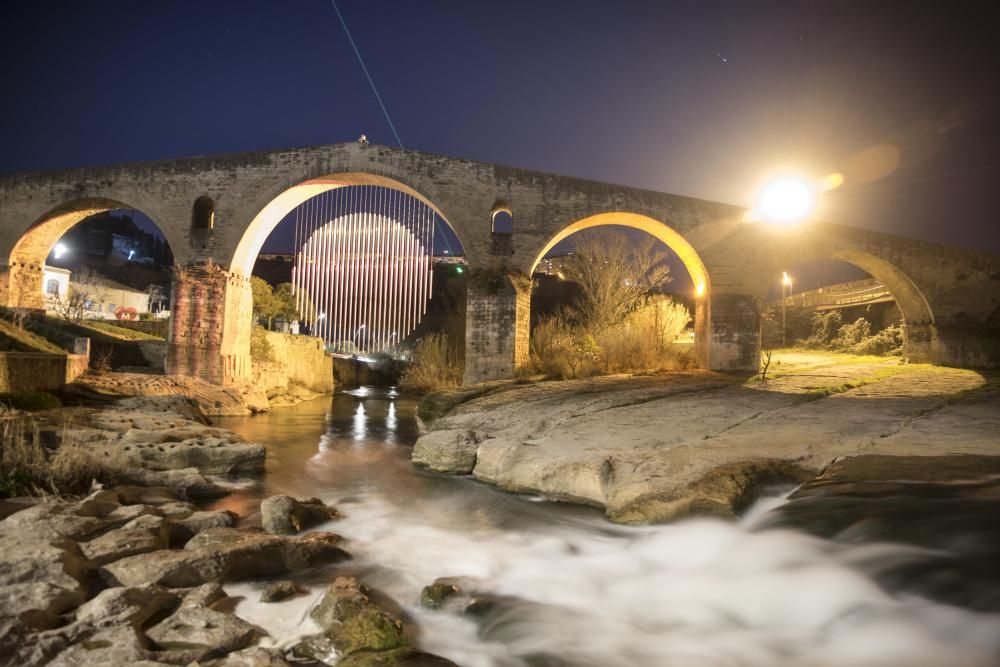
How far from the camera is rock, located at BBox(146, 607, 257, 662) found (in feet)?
9.65

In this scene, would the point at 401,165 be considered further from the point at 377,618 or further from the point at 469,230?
the point at 377,618

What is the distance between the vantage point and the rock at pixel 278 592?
3754 millimetres

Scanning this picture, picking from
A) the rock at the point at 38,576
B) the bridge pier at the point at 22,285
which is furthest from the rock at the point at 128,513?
the bridge pier at the point at 22,285

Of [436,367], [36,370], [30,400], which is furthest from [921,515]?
[436,367]

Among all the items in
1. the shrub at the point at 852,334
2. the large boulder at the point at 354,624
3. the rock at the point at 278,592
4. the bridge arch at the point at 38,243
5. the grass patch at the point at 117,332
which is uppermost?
the bridge arch at the point at 38,243

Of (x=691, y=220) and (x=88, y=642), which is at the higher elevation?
(x=691, y=220)

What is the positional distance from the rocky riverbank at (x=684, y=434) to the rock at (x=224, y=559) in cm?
282

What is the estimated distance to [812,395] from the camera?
376 inches

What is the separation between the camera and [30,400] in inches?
366

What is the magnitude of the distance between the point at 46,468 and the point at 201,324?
1065 centimetres

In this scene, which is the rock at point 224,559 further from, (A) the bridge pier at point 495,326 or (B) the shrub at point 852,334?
(B) the shrub at point 852,334

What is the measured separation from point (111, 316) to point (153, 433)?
104 ft

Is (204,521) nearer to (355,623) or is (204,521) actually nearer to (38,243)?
(355,623)

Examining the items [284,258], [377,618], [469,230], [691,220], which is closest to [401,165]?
[469,230]
